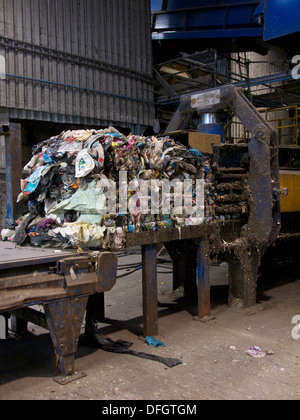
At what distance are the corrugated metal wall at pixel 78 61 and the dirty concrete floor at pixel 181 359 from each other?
18.2ft

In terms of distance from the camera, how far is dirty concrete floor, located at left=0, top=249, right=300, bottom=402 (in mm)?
3334

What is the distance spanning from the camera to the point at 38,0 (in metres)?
9.14

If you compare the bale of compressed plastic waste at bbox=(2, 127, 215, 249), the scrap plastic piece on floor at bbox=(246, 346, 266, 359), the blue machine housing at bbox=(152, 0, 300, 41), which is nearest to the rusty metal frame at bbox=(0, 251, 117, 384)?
the bale of compressed plastic waste at bbox=(2, 127, 215, 249)

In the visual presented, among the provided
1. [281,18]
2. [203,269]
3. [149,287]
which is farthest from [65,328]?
[281,18]

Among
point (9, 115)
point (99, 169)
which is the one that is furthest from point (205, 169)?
point (9, 115)

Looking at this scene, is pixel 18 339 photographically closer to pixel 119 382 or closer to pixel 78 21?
pixel 119 382

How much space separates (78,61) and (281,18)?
194 inches

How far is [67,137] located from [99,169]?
2.63 feet

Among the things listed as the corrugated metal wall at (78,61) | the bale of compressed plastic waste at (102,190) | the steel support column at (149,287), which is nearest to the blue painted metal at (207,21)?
the corrugated metal wall at (78,61)

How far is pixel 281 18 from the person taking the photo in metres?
8.92

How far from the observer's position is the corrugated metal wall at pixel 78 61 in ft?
29.0

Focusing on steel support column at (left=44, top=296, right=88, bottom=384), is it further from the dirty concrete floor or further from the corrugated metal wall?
the corrugated metal wall

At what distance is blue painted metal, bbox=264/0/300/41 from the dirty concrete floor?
20.0ft

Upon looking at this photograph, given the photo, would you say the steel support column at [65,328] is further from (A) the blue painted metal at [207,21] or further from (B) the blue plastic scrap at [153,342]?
(A) the blue painted metal at [207,21]
